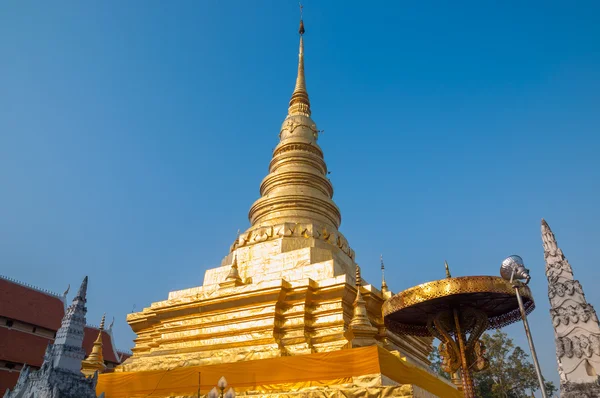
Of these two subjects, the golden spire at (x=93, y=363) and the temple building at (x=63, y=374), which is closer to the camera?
the temple building at (x=63, y=374)

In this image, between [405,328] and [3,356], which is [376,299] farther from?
[3,356]

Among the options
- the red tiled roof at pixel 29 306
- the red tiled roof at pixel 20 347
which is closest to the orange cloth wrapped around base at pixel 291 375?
the red tiled roof at pixel 20 347

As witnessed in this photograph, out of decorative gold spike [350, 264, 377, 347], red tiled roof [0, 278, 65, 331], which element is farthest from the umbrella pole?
red tiled roof [0, 278, 65, 331]

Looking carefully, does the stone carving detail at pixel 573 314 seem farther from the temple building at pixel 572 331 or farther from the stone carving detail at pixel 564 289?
the stone carving detail at pixel 564 289

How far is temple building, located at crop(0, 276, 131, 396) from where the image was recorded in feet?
50.9

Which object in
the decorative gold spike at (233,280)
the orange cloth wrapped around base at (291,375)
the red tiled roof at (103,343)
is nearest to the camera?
the orange cloth wrapped around base at (291,375)

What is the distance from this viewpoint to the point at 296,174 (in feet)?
46.7

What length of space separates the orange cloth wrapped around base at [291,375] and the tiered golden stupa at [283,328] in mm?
17

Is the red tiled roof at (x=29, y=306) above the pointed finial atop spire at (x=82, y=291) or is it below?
above

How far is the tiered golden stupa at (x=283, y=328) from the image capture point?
24.8 feet

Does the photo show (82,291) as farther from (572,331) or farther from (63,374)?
(572,331)

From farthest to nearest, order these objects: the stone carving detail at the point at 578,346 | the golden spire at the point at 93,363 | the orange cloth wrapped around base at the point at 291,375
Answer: the golden spire at the point at 93,363 → the stone carving detail at the point at 578,346 → the orange cloth wrapped around base at the point at 291,375

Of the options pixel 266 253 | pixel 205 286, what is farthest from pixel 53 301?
pixel 266 253

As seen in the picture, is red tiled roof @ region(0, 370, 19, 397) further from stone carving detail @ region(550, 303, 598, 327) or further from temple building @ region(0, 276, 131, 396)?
stone carving detail @ region(550, 303, 598, 327)
